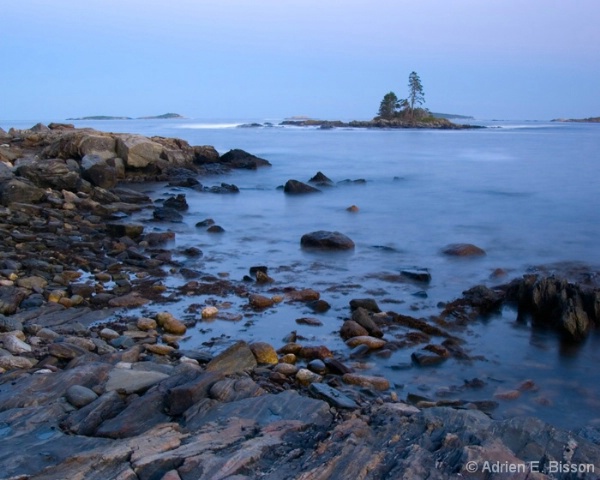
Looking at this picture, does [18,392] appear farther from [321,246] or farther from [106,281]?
[321,246]

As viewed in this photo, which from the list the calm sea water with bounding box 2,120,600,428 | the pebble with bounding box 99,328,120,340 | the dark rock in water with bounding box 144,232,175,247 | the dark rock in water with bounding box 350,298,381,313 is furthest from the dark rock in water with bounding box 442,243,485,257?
the pebble with bounding box 99,328,120,340

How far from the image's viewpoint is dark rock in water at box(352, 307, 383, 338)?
6918mm

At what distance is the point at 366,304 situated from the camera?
7.74 meters

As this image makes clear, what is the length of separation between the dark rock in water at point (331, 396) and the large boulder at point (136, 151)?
19191 mm

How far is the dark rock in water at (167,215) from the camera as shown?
14.3 m

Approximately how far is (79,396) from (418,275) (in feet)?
19.8

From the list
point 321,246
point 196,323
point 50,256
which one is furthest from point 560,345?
point 50,256

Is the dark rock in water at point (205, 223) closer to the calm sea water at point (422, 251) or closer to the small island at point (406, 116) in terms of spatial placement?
the calm sea water at point (422, 251)

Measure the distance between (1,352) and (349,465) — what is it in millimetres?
3641

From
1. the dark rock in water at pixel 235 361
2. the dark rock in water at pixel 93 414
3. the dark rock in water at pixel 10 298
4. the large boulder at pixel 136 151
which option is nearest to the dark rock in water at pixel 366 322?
the dark rock in water at pixel 235 361

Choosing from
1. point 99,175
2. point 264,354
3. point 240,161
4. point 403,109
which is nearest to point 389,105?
point 403,109

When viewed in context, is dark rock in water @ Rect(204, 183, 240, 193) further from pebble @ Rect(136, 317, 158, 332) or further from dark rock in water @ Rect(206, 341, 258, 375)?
dark rock in water @ Rect(206, 341, 258, 375)

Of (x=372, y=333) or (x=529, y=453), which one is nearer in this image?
(x=529, y=453)

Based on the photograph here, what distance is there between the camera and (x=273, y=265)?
34.0 ft
